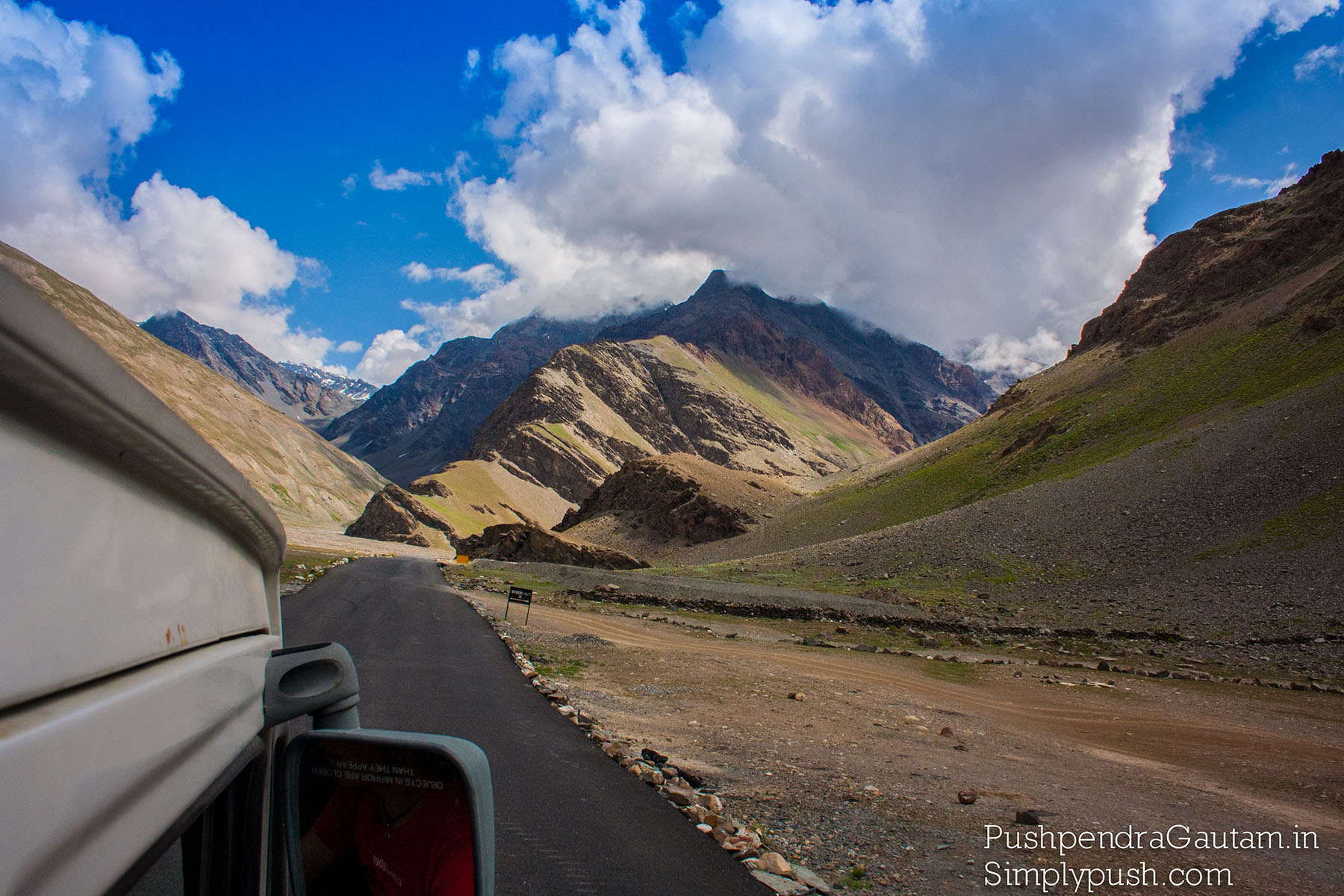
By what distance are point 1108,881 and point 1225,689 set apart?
15.7 metres

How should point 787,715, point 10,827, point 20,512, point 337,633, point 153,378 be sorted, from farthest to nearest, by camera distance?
point 153,378 < point 337,633 < point 787,715 < point 20,512 < point 10,827

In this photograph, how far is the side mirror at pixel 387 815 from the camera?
1891 millimetres

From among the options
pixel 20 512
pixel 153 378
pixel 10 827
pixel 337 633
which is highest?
pixel 153 378

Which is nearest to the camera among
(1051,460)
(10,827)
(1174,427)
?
(10,827)

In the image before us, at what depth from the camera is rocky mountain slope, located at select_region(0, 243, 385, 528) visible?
13350cm

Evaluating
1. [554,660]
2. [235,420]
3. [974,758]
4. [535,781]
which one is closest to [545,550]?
[554,660]

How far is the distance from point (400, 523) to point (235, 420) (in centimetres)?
7510

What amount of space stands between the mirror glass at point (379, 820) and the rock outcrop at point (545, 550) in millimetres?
54210

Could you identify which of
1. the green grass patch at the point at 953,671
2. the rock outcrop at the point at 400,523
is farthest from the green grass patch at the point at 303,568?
the rock outcrop at the point at 400,523

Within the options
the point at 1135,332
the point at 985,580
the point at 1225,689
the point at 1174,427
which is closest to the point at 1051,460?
the point at 1174,427

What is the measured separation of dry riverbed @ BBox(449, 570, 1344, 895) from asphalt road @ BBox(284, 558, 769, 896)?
106 cm

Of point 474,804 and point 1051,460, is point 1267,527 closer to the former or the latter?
point 1051,460

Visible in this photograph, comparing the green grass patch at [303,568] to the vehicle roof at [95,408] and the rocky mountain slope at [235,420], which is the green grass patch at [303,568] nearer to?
the vehicle roof at [95,408]

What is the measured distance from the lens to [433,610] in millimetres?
24109
